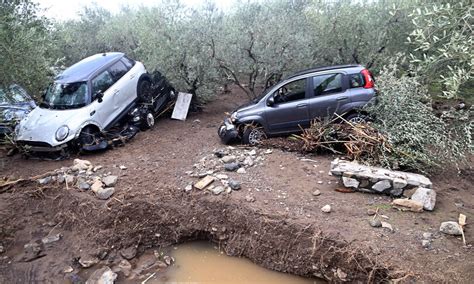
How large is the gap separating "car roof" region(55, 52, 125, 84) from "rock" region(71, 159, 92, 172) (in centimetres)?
247

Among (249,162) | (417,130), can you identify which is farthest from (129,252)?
(417,130)

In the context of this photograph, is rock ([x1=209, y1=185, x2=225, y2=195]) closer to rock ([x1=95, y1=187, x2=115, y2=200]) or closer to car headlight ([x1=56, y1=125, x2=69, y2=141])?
rock ([x1=95, y1=187, x2=115, y2=200])

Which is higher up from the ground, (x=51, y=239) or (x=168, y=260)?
(x=51, y=239)

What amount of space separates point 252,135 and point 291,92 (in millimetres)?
1386

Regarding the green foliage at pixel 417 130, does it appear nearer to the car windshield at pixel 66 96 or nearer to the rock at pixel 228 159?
the rock at pixel 228 159

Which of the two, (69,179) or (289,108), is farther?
(289,108)

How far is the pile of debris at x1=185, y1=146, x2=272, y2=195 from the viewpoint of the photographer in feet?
22.7

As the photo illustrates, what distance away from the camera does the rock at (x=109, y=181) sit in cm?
741

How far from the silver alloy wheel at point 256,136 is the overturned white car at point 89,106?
344 centimetres

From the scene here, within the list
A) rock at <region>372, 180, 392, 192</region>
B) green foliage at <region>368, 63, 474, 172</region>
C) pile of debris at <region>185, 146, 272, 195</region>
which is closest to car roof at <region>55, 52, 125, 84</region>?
pile of debris at <region>185, 146, 272, 195</region>

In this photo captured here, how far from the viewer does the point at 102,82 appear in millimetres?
9867

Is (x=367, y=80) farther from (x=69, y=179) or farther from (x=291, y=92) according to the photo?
(x=69, y=179)

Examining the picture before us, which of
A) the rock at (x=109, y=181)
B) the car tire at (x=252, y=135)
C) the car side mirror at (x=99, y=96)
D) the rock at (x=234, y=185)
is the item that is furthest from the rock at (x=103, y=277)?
the car side mirror at (x=99, y=96)

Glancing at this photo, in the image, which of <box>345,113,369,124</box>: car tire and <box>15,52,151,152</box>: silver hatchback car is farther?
<box>15,52,151,152</box>: silver hatchback car
